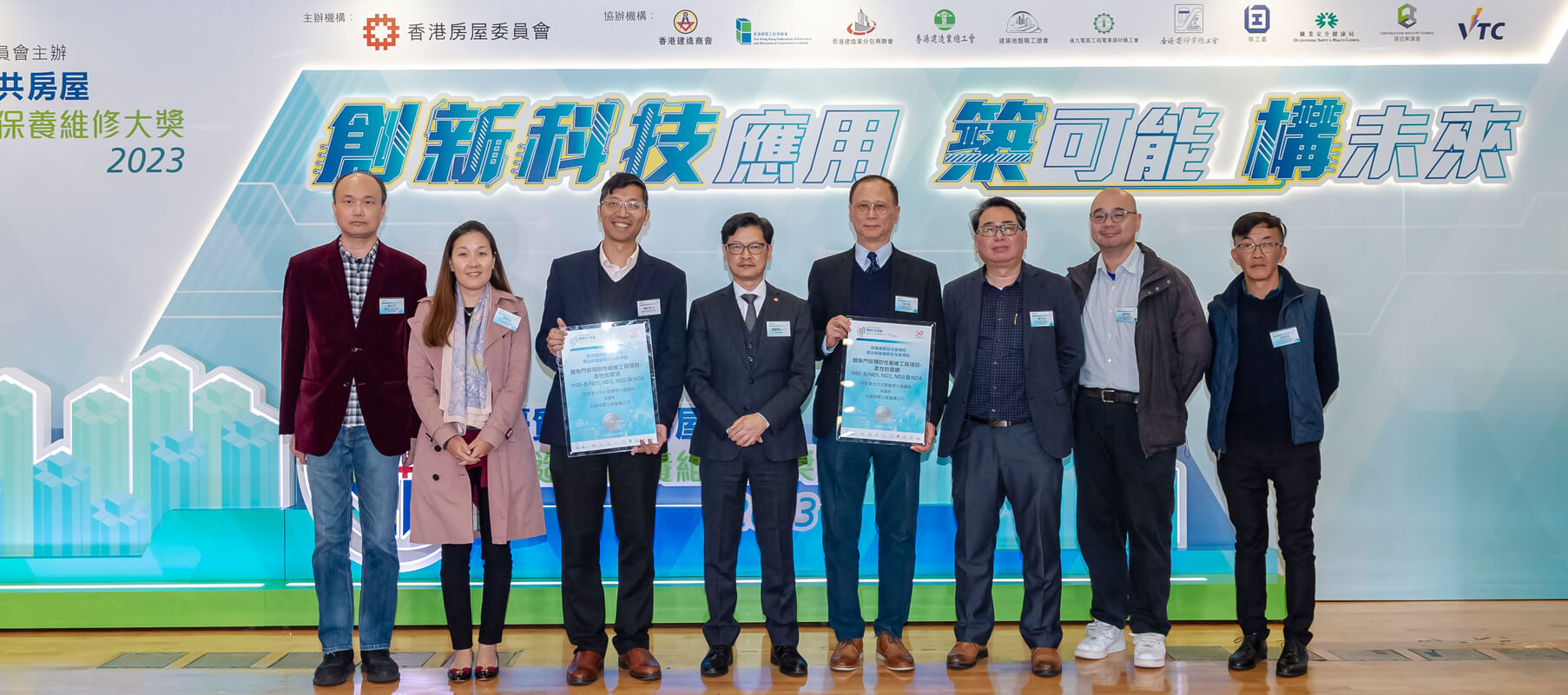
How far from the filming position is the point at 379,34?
4.42m

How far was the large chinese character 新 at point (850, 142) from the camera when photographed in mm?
4441

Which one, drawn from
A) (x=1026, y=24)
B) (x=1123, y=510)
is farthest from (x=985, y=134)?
(x=1123, y=510)

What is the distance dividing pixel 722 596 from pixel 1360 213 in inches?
134

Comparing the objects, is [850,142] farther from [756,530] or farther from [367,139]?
[367,139]

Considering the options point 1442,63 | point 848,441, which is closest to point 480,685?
point 848,441

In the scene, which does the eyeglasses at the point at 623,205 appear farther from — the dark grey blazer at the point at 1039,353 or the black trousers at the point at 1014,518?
the black trousers at the point at 1014,518

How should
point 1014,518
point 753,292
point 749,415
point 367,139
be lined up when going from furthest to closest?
point 367,139
point 1014,518
point 753,292
point 749,415

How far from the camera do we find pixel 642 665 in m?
3.40

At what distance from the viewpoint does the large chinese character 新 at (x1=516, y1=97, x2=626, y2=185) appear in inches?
174

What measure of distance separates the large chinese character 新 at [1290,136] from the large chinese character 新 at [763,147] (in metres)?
2.04

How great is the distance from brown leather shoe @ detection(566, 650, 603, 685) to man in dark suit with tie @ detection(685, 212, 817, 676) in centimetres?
38

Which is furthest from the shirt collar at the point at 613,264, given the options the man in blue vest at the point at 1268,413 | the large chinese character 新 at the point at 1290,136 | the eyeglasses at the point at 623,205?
the large chinese character 新 at the point at 1290,136

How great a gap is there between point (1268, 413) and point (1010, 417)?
3.07 feet

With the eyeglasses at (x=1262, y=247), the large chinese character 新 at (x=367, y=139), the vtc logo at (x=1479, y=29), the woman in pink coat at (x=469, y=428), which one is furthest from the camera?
the vtc logo at (x=1479, y=29)
